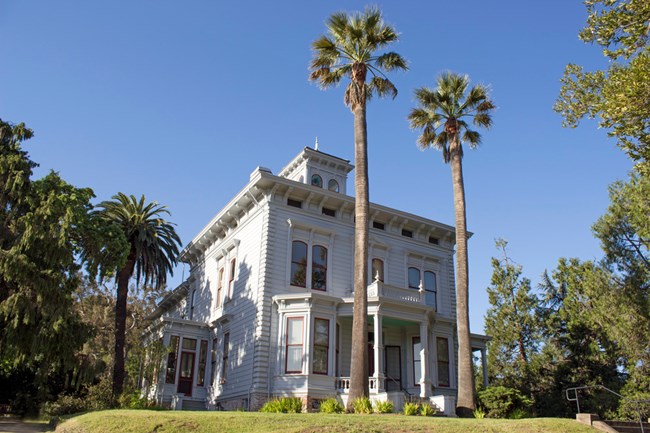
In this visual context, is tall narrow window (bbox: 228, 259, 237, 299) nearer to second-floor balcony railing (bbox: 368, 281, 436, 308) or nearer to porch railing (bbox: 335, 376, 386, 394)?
second-floor balcony railing (bbox: 368, 281, 436, 308)

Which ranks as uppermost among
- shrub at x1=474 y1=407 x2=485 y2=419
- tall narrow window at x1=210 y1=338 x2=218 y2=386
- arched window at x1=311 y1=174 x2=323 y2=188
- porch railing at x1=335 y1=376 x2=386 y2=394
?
arched window at x1=311 y1=174 x2=323 y2=188

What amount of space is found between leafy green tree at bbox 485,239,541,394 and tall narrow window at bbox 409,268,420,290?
45.8 feet

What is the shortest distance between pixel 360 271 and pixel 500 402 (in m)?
7.68

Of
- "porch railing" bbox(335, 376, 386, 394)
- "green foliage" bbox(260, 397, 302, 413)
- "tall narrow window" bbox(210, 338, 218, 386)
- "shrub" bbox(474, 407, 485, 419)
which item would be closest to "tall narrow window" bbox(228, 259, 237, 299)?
"tall narrow window" bbox(210, 338, 218, 386)

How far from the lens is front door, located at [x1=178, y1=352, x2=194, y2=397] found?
26.2 m

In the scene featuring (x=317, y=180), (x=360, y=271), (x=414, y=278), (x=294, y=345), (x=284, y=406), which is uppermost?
(x=317, y=180)

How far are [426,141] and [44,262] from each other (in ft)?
56.1

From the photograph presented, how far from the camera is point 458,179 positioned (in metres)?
24.6

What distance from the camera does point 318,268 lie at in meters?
25.5

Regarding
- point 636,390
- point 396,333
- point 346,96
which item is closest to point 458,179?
point 346,96

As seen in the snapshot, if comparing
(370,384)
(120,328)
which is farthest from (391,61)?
(120,328)

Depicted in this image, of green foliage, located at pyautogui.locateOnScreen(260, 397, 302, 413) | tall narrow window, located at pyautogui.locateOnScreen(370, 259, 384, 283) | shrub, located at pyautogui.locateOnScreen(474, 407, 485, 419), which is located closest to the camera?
green foliage, located at pyautogui.locateOnScreen(260, 397, 302, 413)

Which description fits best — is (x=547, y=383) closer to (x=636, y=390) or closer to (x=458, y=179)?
(x=636, y=390)

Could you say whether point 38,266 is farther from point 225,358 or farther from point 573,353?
point 573,353
